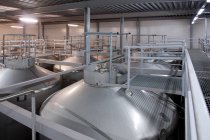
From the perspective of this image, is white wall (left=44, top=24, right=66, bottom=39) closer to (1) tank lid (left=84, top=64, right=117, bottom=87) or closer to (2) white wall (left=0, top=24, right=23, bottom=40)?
(2) white wall (left=0, top=24, right=23, bottom=40)

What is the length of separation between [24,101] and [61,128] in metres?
1.78

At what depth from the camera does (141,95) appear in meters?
2.76

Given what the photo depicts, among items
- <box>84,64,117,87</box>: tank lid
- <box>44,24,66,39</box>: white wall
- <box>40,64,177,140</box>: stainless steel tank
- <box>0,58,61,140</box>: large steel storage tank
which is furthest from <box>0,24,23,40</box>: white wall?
<box>40,64,177,140</box>: stainless steel tank

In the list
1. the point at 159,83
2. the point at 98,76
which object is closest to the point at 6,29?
the point at 98,76

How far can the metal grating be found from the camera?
2443 mm

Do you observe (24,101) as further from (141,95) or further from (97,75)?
(141,95)

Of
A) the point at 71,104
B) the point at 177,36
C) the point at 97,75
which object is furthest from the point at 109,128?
the point at 177,36

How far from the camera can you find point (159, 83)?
2.76 metres

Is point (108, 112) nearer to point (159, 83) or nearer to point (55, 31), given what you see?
point (159, 83)

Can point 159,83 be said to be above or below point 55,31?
below

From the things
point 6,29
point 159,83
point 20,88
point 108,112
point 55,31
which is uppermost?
point 6,29

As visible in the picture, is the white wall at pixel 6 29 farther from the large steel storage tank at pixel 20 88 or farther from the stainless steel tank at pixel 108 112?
the stainless steel tank at pixel 108 112

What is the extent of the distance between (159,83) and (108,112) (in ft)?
2.90

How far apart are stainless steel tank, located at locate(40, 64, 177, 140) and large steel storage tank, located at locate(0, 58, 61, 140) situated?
54 cm
